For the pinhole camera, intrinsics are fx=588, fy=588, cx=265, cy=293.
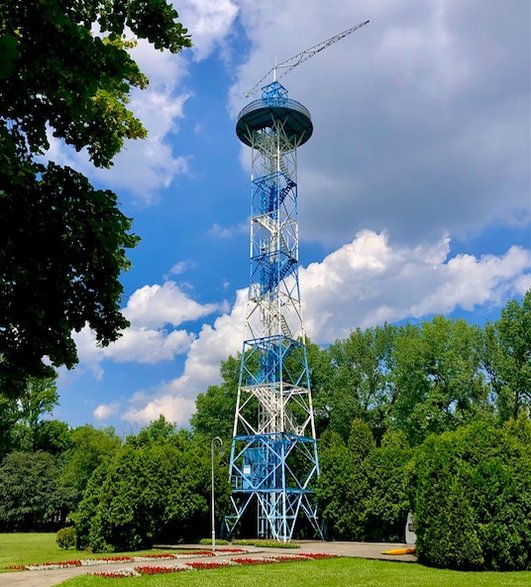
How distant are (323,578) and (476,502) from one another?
5.38 metres

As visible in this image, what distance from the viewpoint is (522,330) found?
3553 centimetres

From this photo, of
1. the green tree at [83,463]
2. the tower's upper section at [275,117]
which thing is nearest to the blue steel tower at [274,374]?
the tower's upper section at [275,117]

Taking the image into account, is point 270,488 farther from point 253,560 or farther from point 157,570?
point 157,570

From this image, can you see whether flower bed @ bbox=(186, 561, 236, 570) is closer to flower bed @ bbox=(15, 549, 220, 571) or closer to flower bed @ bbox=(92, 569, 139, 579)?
flower bed @ bbox=(92, 569, 139, 579)

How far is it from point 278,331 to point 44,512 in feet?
94.3

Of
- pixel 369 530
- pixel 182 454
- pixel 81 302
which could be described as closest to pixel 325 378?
pixel 369 530

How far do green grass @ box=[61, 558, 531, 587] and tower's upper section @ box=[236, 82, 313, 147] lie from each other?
88.7 feet

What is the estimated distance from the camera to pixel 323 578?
1527 centimetres

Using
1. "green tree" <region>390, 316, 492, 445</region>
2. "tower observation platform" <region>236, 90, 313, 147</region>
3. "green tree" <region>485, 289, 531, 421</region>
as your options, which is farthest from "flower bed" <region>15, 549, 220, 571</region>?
"tower observation platform" <region>236, 90, 313, 147</region>

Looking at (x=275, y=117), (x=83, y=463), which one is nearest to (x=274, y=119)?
(x=275, y=117)

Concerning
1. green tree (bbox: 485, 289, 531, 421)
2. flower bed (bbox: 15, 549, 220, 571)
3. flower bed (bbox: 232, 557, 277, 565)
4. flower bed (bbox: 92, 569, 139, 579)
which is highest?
green tree (bbox: 485, 289, 531, 421)

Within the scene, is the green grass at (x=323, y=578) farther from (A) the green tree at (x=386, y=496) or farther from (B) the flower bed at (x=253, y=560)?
(A) the green tree at (x=386, y=496)

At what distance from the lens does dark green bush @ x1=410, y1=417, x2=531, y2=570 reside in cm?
1700

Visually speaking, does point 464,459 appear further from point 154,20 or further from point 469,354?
point 469,354
